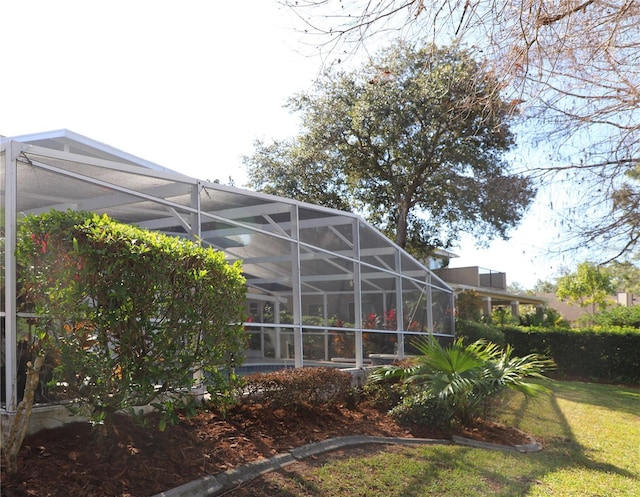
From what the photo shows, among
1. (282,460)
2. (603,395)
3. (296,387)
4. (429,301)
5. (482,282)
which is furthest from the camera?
(482,282)

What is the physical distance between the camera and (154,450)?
6039mm

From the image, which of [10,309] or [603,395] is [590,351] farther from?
[10,309]

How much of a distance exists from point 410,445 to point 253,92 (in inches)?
197

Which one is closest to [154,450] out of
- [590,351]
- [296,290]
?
[296,290]

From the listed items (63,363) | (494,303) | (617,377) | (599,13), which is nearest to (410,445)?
(63,363)

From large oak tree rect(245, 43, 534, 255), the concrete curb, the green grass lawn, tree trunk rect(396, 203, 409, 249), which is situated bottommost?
the green grass lawn

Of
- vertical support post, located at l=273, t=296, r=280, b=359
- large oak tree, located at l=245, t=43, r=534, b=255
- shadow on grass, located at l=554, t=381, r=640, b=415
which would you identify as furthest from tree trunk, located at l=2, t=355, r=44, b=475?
large oak tree, located at l=245, t=43, r=534, b=255

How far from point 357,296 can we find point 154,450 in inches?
259

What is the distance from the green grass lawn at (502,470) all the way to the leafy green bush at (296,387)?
149cm

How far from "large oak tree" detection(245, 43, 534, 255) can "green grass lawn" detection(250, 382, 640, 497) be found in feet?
34.9

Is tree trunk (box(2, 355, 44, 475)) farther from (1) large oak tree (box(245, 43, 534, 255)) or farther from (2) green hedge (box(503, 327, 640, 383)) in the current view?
(2) green hedge (box(503, 327, 640, 383))

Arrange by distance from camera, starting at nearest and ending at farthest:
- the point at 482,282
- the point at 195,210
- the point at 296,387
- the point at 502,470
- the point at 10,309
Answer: the point at 10,309, the point at 502,470, the point at 296,387, the point at 195,210, the point at 482,282

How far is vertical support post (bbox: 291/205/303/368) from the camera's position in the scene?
34.0ft

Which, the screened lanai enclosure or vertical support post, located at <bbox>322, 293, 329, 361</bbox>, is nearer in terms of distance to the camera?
the screened lanai enclosure
